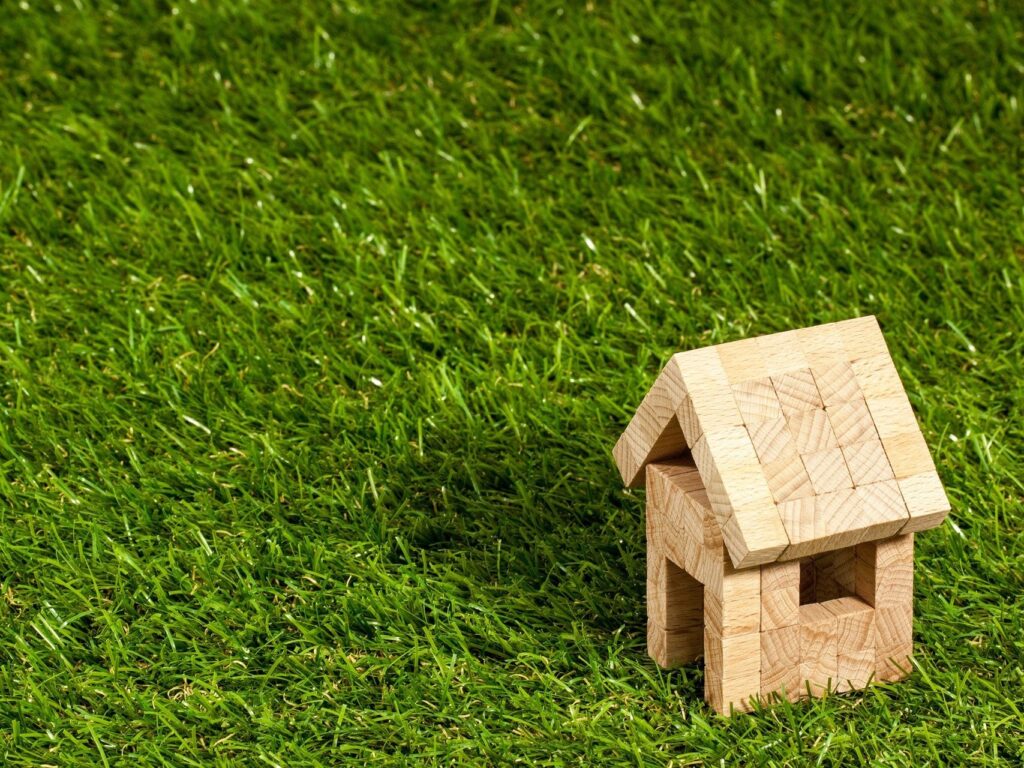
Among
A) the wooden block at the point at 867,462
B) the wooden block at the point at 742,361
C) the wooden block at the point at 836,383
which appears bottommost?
the wooden block at the point at 867,462

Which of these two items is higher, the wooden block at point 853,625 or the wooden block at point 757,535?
the wooden block at point 757,535

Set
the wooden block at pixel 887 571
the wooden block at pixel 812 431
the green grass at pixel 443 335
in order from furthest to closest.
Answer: the green grass at pixel 443 335
the wooden block at pixel 887 571
the wooden block at pixel 812 431

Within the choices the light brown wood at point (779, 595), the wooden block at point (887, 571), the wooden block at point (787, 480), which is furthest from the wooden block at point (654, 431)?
the wooden block at point (887, 571)

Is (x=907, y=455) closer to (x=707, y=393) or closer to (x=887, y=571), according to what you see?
(x=887, y=571)

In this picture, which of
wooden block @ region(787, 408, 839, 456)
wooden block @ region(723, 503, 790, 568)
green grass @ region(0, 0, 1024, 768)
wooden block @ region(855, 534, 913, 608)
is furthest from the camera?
green grass @ region(0, 0, 1024, 768)

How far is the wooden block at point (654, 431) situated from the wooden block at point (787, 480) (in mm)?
210

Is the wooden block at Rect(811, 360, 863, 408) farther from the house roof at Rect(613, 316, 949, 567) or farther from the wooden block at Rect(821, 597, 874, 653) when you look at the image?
the wooden block at Rect(821, 597, 874, 653)

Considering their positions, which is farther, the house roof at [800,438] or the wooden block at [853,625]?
the wooden block at [853,625]

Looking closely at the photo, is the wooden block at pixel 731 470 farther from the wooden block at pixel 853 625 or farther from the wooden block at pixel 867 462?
the wooden block at pixel 853 625

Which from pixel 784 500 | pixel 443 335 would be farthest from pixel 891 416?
pixel 443 335

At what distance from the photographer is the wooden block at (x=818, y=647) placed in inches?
114

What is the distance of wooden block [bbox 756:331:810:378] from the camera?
277cm

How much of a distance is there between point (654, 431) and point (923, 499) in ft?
1.69

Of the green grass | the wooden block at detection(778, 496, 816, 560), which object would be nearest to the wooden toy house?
the wooden block at detection(778, 496, 816, 560)
